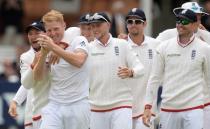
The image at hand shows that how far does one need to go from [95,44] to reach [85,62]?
4.47 feet

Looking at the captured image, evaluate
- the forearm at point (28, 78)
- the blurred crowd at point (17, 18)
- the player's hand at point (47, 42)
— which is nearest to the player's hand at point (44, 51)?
the player's hand at point (47, 42)

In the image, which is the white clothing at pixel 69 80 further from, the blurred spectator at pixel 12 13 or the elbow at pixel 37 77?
the blurred spectator at pixel 12 13

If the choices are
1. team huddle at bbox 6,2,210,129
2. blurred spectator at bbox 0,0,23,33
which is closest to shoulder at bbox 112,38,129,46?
team huddle at bbox 6,2,210,129

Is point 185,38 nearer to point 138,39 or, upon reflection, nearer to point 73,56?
point 73,56

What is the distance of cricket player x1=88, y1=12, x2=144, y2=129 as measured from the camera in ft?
47.5

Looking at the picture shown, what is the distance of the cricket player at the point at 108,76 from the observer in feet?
47.5

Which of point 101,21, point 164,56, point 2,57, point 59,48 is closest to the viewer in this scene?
point 59,48

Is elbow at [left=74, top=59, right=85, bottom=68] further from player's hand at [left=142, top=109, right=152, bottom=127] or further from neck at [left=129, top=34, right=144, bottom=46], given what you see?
neck at [left=129, top=34, right=144, bottom=46]

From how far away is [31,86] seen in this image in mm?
13688

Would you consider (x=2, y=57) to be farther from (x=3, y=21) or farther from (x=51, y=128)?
(x=51, y=128)

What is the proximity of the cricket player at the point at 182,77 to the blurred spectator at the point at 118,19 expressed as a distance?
8.06 metres

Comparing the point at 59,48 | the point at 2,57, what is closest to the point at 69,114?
the point at 59,48

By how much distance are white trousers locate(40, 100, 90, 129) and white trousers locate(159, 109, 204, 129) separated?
3.52 feet

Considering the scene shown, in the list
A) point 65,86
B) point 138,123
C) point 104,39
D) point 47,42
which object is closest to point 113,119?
point 138,123
